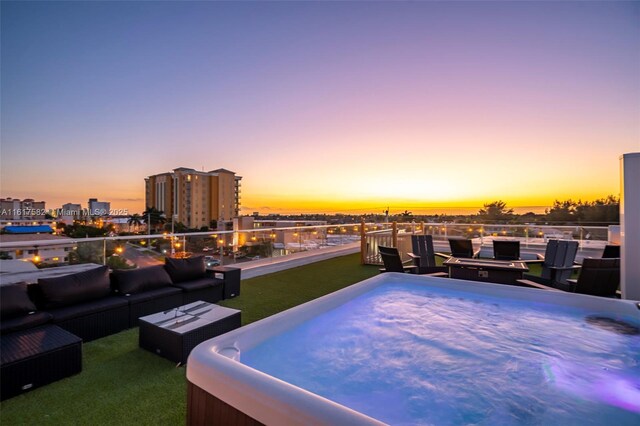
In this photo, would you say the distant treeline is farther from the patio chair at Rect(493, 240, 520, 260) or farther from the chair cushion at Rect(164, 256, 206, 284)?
the chair cushion at Rect(164, 256, 206, 284)

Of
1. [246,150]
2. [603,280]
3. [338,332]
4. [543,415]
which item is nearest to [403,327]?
[338,332]

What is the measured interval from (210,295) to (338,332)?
2.25 m

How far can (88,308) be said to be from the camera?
3.43 m

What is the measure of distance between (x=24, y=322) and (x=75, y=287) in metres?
0.66

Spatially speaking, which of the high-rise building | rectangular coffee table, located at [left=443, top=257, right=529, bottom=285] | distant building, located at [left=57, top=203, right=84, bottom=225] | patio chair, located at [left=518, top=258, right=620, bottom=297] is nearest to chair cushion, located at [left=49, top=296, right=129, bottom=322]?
distant building, located at [left=57, top=203, right=84, bottom=225]

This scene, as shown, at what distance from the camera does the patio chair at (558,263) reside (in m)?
5.66

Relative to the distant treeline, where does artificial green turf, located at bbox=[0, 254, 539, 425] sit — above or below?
below

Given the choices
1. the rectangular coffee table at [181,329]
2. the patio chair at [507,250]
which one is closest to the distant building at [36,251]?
the rectangular coffee table at [181,329]

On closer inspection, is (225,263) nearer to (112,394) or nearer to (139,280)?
(139,280)

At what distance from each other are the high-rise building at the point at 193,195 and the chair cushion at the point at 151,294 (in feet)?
110

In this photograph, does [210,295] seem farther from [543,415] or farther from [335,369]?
[543,415]

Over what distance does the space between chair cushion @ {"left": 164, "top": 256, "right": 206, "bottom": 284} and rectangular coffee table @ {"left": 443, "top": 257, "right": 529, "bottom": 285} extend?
4.28 m

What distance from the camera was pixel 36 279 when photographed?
365 cm

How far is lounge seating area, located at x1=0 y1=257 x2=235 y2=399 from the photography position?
8.21 feet
